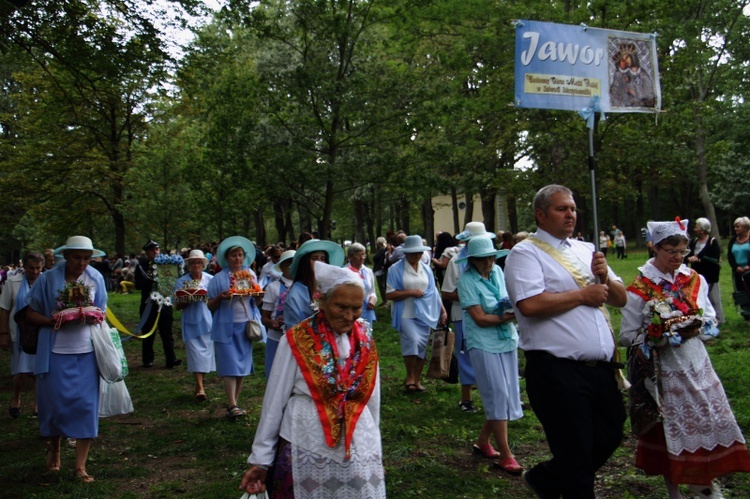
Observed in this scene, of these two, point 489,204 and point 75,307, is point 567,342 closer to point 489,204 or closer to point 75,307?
point 75,307

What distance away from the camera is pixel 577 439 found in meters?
4.18

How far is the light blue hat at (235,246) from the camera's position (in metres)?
8.95

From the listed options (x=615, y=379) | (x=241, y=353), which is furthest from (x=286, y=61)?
(x=615, y=379)

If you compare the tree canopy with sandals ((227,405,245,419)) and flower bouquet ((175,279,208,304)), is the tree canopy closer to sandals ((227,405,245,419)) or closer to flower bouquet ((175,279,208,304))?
flower bouquet ((175,279,208,304))

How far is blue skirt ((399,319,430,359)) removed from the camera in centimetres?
977

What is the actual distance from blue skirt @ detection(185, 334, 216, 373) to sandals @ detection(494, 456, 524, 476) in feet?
16.2

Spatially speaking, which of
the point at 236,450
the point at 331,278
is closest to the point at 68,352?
the point at 236,450

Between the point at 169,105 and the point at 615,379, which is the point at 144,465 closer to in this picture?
the point at 615,379

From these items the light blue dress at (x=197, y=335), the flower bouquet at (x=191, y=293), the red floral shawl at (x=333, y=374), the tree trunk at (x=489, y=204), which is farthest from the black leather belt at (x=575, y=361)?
the tree trunk at (x=489, y=204)

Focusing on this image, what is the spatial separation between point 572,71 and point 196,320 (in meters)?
6.06

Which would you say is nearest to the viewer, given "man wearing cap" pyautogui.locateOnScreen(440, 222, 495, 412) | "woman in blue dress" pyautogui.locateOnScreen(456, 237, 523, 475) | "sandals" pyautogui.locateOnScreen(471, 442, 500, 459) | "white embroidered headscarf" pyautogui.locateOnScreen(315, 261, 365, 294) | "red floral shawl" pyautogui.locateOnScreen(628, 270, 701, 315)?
"white embroidered headscarf" pyautogui.locateOnScreen(315, 261, 365, 294)

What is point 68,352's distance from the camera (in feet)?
20.9

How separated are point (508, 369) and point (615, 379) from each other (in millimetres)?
2266

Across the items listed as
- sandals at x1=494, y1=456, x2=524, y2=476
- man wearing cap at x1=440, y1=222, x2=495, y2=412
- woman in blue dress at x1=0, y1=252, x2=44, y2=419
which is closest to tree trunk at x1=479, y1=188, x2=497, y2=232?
man wearing cap at x1=440, y1=222, x2=495, y2=412
